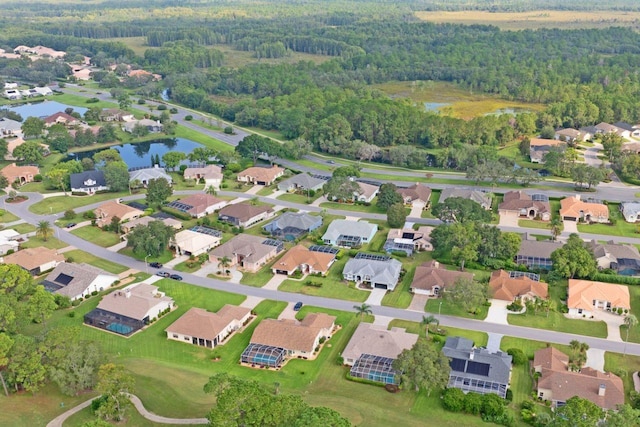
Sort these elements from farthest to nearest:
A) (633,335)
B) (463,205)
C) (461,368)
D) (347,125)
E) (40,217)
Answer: (347,125) < (40,217) < (463,205) < (633,335) < (461,368)

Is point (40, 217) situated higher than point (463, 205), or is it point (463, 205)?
point (463, 205)

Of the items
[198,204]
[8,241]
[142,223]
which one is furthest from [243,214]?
[8,241]

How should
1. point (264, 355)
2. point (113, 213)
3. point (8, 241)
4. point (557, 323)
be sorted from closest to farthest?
point (264, 355), point (557, 323), point (8, 241), point (113, 213)

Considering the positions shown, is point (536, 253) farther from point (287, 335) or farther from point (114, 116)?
point (114, 116)

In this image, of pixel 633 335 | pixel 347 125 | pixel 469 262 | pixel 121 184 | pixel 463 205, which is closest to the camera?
pixel 633 335

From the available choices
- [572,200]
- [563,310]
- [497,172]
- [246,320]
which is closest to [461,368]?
[563,310]

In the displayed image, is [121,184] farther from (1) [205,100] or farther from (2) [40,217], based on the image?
(1) [205,100]

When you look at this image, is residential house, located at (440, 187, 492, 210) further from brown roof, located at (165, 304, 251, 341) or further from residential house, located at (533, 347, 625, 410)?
brown roof, located at (165, 304, 251, 341)
